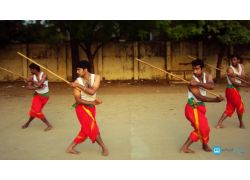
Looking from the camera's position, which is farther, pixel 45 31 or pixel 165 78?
pixel 165 78

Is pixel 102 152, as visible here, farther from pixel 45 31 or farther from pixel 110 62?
pixel 110 62

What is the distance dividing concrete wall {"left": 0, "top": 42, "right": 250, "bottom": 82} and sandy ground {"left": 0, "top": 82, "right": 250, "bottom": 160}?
476 centimetres

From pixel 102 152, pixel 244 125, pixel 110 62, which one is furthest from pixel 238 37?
pixel 102 152

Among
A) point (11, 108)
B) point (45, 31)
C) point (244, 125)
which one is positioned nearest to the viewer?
point (244, 125)

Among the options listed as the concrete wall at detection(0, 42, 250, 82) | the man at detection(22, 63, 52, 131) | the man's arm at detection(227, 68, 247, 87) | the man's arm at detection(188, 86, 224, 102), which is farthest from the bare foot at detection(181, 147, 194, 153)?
the concrete wall at detection(0, 42, 250, 82)

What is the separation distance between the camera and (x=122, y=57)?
1694 cm

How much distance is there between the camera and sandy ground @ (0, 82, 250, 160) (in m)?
5.51

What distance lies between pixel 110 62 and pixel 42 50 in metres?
3.49

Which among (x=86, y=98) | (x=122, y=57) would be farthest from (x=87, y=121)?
(x=122, y=57)

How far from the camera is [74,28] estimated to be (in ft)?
43.8

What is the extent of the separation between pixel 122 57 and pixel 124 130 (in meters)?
10.1

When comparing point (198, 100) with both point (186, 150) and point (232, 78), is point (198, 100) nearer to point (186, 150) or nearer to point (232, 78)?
point (186, 150)

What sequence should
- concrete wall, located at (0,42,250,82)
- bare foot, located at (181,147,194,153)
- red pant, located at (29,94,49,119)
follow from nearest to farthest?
bare foot, located at (181,147,194,153) → red pant, located at (29,94,49,119) → concrete wall, located at (0,42,250,82)

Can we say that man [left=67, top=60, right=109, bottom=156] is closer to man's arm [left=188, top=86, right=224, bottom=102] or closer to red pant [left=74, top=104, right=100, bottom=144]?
red pant [left=74, top=104, right=100, bottom=144]
